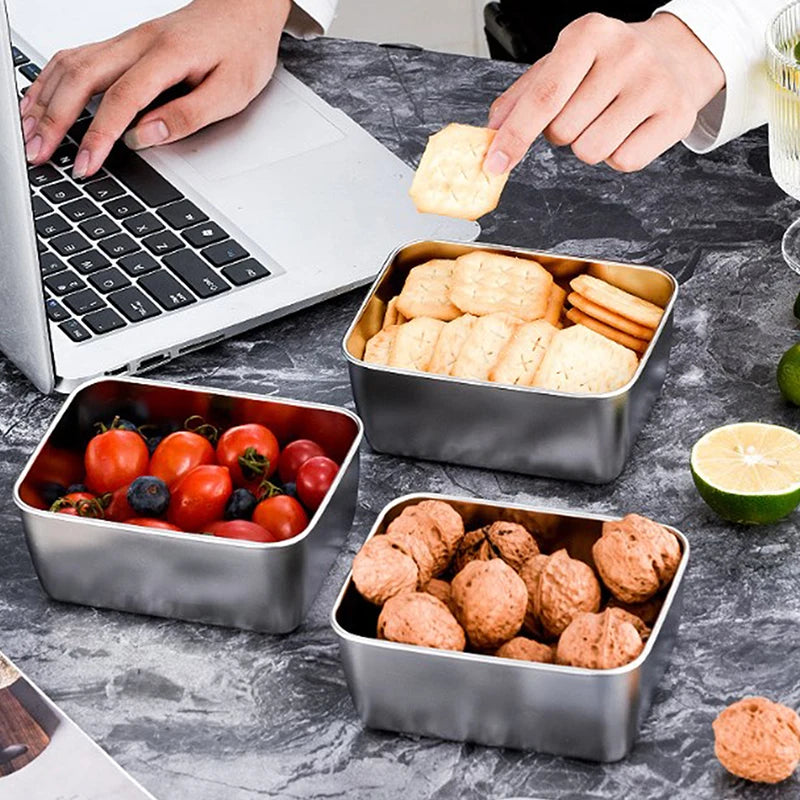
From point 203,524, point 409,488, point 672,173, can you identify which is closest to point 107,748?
point 203,524

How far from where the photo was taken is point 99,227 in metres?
1.51

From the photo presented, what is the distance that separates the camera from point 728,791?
993mm

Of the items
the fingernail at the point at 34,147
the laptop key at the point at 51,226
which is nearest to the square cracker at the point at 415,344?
the laptop key at the point at 51,226

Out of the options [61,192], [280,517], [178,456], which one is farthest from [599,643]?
[61,192]

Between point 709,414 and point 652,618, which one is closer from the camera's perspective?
point 652,618

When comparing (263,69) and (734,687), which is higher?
(263,69)

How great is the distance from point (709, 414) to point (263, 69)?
70 cm

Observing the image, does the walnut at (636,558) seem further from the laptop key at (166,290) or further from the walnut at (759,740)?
the laptop key at (166,290)

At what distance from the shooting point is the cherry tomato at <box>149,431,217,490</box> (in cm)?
117

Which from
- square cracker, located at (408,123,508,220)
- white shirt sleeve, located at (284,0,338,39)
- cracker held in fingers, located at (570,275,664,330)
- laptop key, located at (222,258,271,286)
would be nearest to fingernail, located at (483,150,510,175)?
square cracker, located at (408,123,508,220)

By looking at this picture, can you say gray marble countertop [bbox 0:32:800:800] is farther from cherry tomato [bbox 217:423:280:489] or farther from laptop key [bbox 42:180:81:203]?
laptop key [bbox 42:180:81:203]

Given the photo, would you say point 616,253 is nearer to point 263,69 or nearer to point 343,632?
point 263,69

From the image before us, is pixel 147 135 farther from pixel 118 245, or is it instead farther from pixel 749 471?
pixel 749 471

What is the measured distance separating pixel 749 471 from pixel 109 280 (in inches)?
24.3
